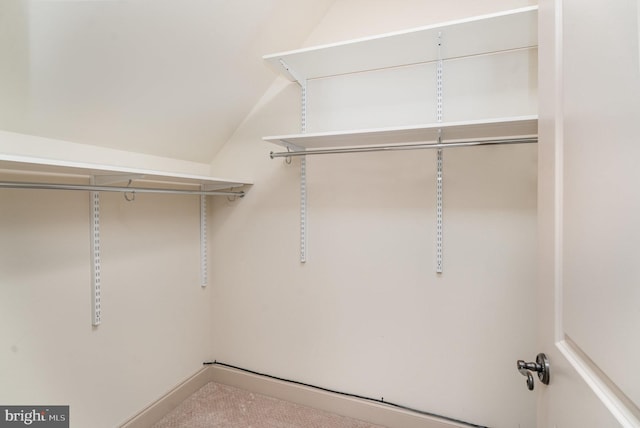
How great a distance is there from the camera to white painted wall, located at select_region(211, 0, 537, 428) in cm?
151

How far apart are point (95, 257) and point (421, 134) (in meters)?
1.62

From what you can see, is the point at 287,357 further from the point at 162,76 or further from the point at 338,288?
the point at 162,76

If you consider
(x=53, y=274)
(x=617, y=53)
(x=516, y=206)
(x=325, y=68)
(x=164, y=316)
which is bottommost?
(x=164, y=316)

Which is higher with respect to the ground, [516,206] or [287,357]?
[516,206]

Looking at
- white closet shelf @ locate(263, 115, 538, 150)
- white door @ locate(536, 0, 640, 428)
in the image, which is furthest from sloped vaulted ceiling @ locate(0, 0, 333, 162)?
white door @ locate(536, 0, 640, 428)

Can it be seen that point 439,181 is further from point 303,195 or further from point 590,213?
point 590,213

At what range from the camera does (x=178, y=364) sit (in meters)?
1.94

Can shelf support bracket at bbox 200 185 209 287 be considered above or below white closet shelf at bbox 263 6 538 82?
below

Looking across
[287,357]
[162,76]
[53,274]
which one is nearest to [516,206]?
[287,357]

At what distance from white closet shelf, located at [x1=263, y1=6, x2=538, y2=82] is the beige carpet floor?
193cm

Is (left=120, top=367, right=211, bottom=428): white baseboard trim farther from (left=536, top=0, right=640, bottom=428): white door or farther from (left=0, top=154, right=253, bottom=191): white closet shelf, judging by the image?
(left=536, top=0, right=640, bottom=428): white door

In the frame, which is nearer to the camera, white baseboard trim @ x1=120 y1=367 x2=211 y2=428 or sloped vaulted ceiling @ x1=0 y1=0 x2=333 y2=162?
sloped vaulted ceiling @ x1=0 y1=0 x2=333 y2=162

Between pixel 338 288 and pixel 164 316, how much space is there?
1034 mm

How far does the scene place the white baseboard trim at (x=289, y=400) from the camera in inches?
65.5
